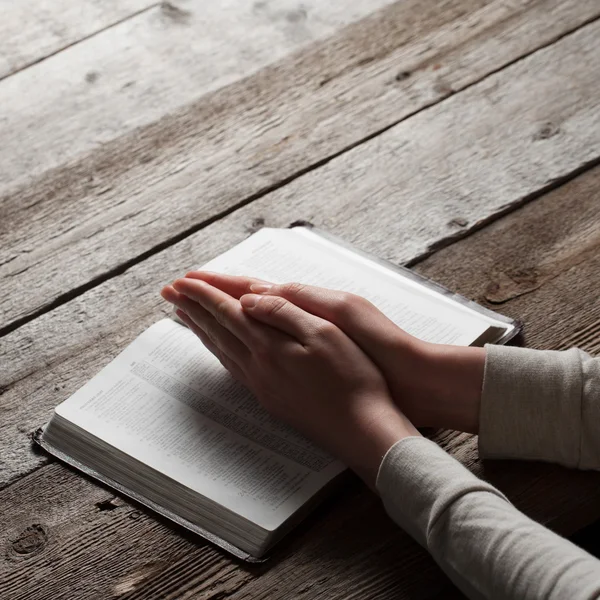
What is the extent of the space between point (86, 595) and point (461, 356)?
41 cm

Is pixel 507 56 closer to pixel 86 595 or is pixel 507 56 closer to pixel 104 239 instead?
pixel 104 239

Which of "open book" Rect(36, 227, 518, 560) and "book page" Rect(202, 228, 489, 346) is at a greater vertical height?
"book page" Rect(202, 228, 489, 346)

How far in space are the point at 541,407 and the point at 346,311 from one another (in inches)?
8.1

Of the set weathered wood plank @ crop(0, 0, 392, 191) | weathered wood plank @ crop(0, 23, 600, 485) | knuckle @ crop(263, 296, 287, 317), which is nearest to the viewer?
knuckle @ crop(263, 296, 287, 317)

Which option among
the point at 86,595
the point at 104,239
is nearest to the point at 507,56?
the point at 104,239

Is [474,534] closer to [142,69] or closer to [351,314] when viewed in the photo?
[351,314]

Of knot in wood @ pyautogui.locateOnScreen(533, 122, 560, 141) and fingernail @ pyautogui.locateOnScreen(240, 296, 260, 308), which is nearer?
fingernail @ pyautogui.locateOnScreen(240, 296, 260, 308)

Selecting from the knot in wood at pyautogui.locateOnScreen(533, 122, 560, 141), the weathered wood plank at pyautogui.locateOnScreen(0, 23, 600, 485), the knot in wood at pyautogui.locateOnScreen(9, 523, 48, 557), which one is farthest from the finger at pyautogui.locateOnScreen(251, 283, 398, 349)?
the knot in wood at pyautogui.locateOnScreen(533, 122, 560, 141)

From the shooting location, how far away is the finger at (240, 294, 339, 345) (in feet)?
2.99

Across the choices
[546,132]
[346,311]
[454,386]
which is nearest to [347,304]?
[346,311]

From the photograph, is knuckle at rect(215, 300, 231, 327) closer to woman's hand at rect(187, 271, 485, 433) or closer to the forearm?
woman's hand at rect(187, 271, 485, 433)

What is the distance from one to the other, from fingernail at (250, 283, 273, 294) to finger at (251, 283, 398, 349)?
0.8 inches

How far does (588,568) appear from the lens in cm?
71

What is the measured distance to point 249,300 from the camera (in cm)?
95
